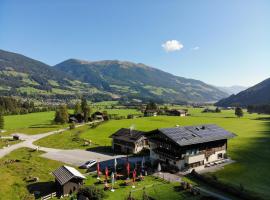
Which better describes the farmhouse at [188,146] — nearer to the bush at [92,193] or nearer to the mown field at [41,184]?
the mown field at [41,184]

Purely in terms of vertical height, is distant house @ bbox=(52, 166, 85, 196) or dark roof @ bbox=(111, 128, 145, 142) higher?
dark roof @ bbox=(111, 128, 145, 142)

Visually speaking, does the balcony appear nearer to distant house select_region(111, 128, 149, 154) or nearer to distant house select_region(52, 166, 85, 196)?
distant house select_region(111, 128, 149, 154)

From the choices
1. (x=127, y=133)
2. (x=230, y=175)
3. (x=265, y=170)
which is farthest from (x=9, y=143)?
(x=265, y=170)

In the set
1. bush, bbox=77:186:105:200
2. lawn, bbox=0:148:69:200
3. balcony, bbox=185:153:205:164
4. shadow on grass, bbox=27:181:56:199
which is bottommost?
shadow on grass, bbox=27:181:56:199

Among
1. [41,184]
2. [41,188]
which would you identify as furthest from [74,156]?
[41,188]

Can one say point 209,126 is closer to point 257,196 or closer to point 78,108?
point 257,196

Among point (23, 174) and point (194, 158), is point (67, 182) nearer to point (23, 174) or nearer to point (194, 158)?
point (23, 174)

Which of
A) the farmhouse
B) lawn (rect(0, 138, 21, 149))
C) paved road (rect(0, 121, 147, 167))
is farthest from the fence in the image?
lawn (rect(0, 138, 21, 149))
